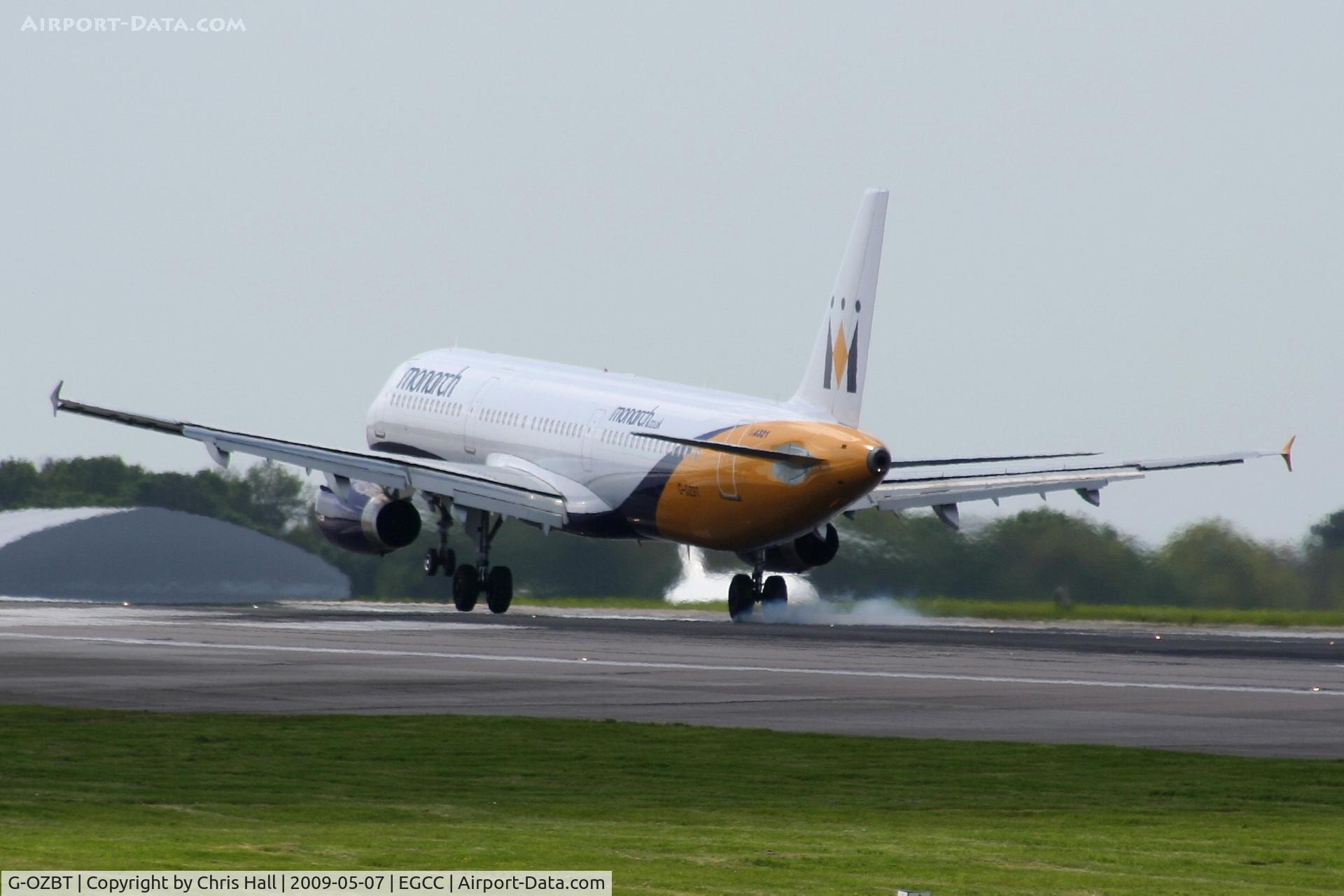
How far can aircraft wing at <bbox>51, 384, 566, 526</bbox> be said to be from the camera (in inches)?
1984

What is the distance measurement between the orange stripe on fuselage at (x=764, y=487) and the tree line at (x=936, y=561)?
17.0 feet

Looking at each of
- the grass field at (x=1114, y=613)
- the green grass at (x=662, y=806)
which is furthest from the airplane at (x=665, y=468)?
the green grass at (x=662, y=806)

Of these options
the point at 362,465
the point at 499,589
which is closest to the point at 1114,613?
the point at 499,589

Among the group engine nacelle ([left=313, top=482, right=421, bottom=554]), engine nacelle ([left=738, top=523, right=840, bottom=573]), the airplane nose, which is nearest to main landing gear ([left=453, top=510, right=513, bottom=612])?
engine nacelle ([left=313, top=482, right=421, bottom=554])

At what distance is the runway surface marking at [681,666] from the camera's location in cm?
3050

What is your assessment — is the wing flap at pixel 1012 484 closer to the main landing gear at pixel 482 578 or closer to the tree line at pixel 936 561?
the tree line at pixel 936 561

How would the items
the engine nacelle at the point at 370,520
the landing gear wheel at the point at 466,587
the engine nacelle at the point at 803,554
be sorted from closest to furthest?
the engine nacelle at the point at 803,554
the engine nacelle at the point at 370,520
the landing gear wheel at the point at 466,587

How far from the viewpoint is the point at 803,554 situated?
172 feet

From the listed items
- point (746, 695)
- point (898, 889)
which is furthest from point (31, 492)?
point (898, 889)

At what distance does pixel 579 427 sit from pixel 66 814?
38.6m

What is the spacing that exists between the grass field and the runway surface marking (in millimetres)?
18454

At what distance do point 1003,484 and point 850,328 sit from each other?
5.54 m

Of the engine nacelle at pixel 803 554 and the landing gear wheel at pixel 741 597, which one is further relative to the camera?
the landing gear wheel at pixel 741 597

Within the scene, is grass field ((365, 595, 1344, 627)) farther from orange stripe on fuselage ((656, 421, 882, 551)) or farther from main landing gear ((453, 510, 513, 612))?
main landing gear ((453, 510, 513, 612))
